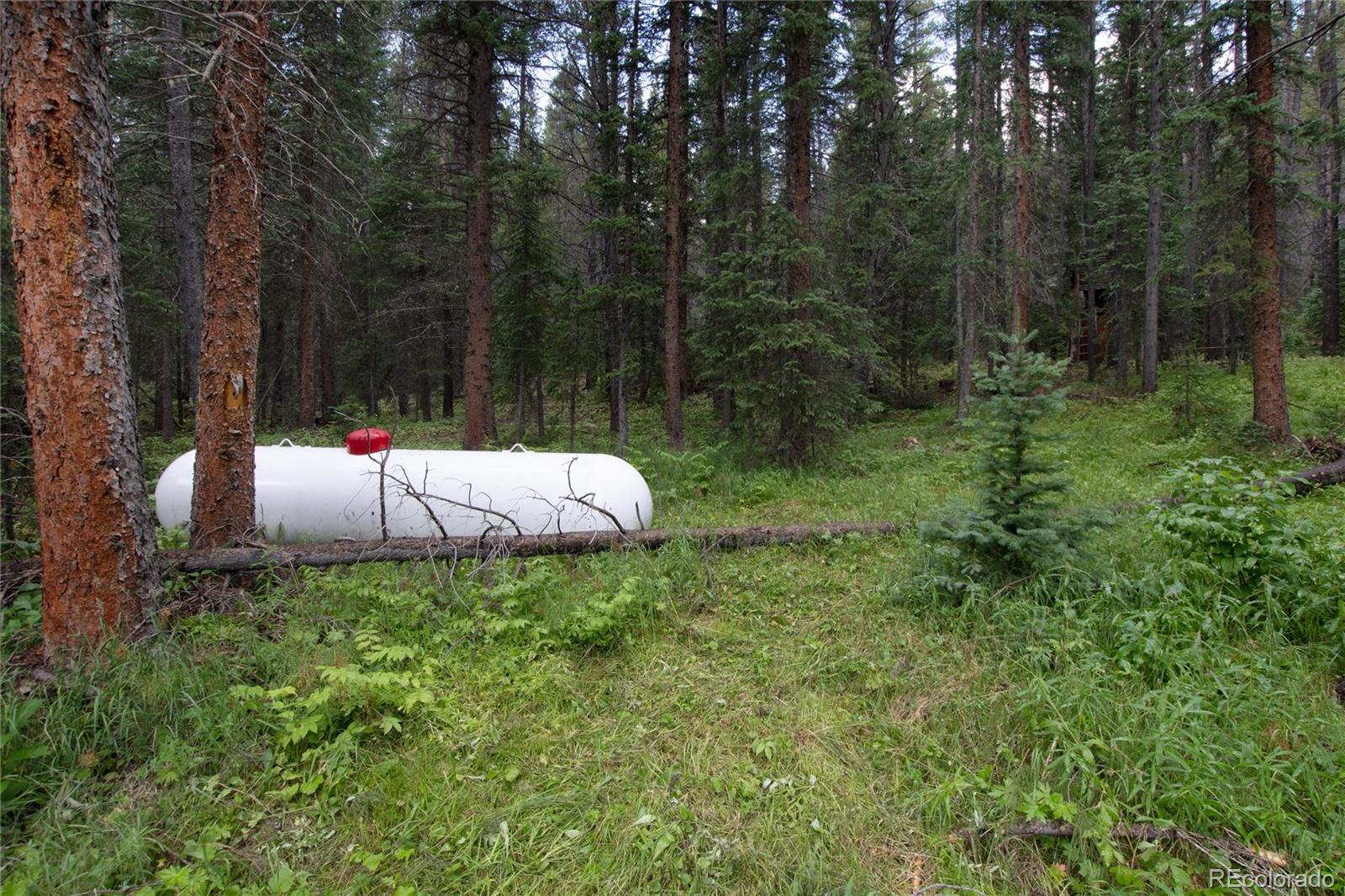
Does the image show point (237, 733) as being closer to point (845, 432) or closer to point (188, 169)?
point (845, 432)

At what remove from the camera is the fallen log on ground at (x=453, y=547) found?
13.6ft

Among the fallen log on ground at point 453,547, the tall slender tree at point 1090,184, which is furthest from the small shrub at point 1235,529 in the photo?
the tall slender tree at point 1090,184

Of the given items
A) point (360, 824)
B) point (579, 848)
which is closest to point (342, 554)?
point (360, 824)

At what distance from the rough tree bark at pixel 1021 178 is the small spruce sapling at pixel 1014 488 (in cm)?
998

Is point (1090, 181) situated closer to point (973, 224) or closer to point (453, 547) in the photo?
point (973, 224)

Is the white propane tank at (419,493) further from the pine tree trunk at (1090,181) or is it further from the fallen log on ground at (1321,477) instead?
the pine tree trunk at (1090,181)

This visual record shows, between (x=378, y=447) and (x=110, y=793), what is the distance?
14.7ft

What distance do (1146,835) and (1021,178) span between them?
1388 centimetres

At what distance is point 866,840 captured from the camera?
2.43 metres

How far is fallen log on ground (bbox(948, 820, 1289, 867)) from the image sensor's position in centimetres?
219

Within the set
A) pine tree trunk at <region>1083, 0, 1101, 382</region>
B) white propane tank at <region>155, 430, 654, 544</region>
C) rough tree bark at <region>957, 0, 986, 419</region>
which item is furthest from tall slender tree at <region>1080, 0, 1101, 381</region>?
white propane tank at <region>155, 430, 654, 544</region>

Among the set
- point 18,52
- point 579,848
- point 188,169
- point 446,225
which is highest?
point 446,225

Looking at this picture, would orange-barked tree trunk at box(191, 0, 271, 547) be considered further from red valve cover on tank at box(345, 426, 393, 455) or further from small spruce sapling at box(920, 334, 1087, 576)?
small spruce sapling at box(920, 334, 1087, 576)

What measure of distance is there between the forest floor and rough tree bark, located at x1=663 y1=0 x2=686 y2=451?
7005 mm
